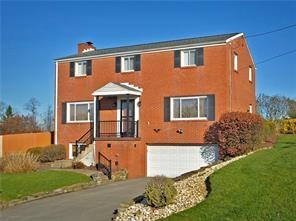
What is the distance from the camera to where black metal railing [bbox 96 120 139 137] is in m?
24.2

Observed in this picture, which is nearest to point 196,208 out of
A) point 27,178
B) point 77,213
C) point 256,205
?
point 256,205

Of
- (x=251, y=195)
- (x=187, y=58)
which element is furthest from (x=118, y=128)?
(x=251, y=195)

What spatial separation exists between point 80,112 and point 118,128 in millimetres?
3523

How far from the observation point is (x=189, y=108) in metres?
22.6

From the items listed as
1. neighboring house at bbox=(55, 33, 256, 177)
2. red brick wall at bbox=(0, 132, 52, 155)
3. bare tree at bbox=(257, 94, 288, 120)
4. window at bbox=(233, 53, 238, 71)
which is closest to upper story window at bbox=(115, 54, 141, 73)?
neighboring house at bbox=(55, 33, 256, 177)

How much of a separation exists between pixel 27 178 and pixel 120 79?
10.1 m

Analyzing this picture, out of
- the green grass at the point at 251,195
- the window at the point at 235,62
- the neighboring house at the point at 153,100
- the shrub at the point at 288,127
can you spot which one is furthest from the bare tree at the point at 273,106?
the green grass at the point at 251,195

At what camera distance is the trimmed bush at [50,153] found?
24.9 metres

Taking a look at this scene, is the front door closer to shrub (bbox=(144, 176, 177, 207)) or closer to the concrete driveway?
the concrete driveway

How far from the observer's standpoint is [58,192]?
16297mm

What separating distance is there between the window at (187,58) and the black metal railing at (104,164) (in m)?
7.18

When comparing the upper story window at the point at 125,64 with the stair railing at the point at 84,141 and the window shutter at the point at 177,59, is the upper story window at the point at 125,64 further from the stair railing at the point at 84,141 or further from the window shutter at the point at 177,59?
the stair railing at the point at 84,141

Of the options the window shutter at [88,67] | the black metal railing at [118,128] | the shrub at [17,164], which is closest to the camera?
the shrub at [17,164]

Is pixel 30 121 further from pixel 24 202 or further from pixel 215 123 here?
pixel 24 202
